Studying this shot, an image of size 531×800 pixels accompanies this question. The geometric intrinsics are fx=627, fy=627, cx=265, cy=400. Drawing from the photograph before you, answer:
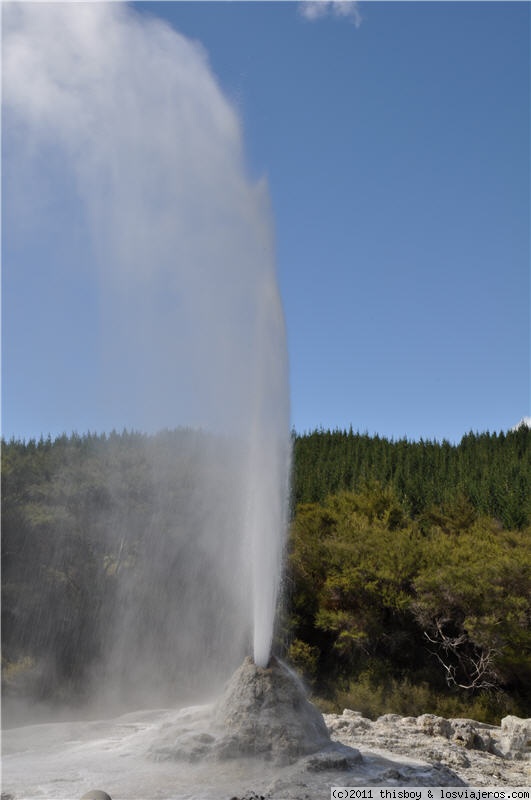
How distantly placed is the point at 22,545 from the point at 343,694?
10.8 metres

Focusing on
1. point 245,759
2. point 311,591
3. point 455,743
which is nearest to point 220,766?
point 245,759

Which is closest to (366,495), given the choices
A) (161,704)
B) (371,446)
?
(161,704)

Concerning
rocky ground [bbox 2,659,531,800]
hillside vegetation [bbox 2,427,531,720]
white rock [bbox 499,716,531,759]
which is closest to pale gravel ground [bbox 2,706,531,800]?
rocky ground [bbox 2,659,531,800]

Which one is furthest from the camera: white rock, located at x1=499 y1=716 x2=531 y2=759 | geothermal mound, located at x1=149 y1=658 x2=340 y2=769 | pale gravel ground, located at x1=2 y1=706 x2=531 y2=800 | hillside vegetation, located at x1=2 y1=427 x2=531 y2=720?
hillside vegetation, located at x1=2 y1=427 x2=531 y2=720

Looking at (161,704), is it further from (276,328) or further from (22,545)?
(276,328)

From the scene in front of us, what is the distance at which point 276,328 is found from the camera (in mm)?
11359

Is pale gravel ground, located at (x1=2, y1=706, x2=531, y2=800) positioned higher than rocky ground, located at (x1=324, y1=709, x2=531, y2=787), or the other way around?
pale gravel ground, located at (x1=2, y1=706, x2=531, y2=800)

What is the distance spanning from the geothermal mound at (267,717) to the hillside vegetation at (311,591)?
824cm

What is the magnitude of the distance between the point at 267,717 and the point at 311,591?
14073 millimetres

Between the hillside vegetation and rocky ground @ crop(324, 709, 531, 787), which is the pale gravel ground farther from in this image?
the hillside vegetation

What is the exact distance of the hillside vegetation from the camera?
1880cm

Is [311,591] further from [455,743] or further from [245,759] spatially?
[245,759]

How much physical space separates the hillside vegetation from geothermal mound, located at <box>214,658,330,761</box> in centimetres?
824

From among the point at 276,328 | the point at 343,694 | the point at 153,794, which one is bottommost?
the point at 343,694
